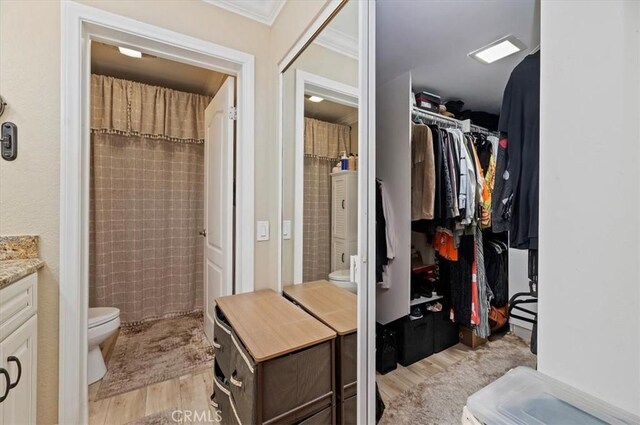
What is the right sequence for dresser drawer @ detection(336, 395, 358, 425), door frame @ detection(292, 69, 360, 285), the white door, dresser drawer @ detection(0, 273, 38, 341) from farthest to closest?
1. the white door
2. door frame @ detection(292, 69, 360, 285)
3. dresser drawer @ detection(336, 395, 358, 425)
4. dresser drawer @ detection(0, 273, 38, 341)

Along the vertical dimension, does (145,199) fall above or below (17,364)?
above

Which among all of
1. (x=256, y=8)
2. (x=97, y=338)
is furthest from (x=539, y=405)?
(x=97, y=338)

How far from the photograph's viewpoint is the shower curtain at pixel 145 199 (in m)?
2.60

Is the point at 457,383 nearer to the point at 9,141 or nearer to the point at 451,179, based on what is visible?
the point at 451,179

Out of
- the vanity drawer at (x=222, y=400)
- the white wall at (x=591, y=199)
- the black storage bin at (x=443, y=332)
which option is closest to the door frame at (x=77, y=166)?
the vanity drawer at (x=222, y=400)

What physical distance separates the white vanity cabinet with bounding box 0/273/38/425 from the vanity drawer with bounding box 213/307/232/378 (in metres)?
0.76

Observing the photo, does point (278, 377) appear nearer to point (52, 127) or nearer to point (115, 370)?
point (52, 127)

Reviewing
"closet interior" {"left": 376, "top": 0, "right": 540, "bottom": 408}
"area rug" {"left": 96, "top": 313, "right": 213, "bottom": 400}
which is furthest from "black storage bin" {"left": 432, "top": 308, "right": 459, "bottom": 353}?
"area rug" {"left": 96, "top": 313, "right": 213, "bottom": 400}

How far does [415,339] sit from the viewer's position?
0.98 m

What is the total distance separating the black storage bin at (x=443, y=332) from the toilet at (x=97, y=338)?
2185 millimetres

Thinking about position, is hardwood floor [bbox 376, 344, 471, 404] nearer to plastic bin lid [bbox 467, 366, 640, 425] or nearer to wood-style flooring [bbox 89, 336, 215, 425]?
plastic bin lid [bbox 467, 366, 640, 425]

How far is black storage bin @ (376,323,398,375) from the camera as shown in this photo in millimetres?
996

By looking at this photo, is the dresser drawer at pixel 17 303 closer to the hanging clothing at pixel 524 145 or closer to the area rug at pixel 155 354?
the area rug at pixel 155 354

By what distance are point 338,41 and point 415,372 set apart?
1388 mm
